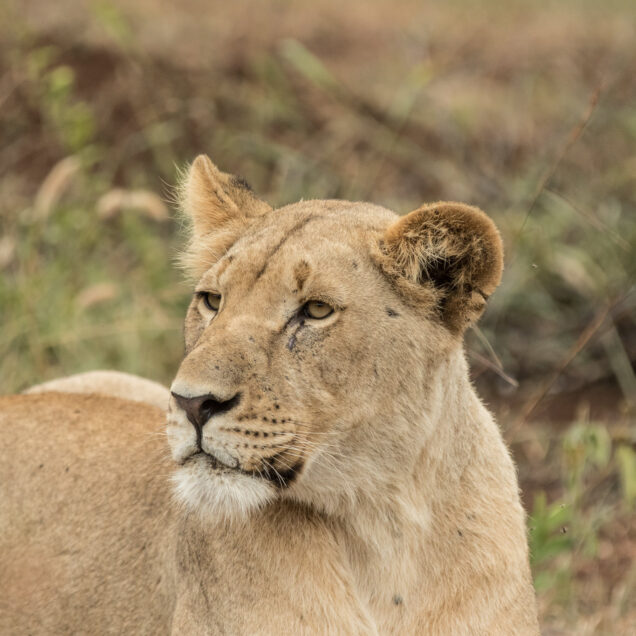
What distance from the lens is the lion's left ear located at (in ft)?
9.75

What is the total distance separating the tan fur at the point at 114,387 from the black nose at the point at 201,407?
179 centimetres

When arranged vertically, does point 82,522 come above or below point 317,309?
below

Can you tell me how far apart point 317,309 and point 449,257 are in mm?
382

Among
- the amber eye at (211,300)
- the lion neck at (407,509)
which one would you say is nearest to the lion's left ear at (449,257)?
the lion neck at (407,509)

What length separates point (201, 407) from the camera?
270 centimetres

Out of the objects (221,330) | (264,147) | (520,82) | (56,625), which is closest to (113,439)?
(56,625)

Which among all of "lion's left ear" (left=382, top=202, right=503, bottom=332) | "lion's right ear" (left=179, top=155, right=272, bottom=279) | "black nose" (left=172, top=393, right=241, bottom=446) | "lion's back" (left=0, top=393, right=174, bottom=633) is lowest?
"lion's back" (left=0, top=393, right=174, bottom=633)

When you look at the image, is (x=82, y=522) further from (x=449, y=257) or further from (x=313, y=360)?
(x=449, y=257)

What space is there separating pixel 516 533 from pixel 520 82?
8693 mm

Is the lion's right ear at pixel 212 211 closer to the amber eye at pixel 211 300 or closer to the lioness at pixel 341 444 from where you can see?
the lioness at pixel 341 444

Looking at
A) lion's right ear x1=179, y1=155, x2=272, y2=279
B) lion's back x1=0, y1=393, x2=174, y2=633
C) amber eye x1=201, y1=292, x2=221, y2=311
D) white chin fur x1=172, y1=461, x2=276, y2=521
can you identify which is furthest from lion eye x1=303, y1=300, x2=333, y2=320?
lion's back x1=0, y1=393, x2=174, y2=633

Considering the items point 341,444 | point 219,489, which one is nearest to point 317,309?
point 341,444

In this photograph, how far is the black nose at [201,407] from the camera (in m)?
2.68

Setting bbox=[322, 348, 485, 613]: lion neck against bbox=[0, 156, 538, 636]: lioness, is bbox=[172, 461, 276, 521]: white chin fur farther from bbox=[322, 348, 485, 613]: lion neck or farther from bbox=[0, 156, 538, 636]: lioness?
bbox=[322, 348, 485, 613]: lion neck
